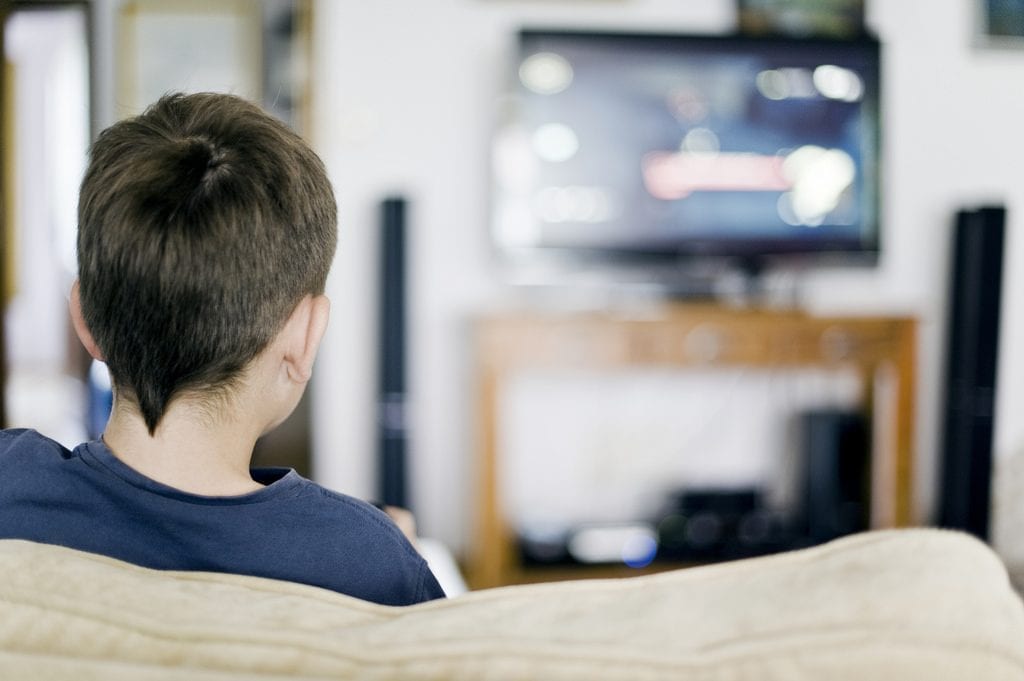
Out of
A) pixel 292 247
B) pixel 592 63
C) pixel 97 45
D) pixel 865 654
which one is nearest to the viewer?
pixel 865 654

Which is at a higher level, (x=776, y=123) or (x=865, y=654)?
(x=776, y=123)

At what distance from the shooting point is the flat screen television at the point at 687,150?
10.7 feet

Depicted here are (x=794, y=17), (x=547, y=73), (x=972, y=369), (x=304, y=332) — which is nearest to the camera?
(x=304, y=332)

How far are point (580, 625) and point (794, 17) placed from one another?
3.39m

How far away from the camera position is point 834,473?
3.36m

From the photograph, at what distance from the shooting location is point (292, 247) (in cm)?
74

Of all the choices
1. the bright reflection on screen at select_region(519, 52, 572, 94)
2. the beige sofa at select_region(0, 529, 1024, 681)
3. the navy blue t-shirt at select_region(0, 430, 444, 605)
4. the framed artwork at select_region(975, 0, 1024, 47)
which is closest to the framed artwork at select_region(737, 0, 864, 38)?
the framed artwork at select_region(975, 0, 1024, 47)

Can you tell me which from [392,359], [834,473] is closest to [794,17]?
[834,473]

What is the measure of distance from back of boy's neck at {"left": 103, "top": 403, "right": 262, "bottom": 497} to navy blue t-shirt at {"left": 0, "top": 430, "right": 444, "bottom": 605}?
0.09 ft

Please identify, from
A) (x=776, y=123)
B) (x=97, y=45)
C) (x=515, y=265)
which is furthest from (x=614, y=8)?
(x=97, y=45)

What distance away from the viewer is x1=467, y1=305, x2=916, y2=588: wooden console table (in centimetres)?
305

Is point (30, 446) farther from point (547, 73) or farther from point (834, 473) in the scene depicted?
point (834, 473)

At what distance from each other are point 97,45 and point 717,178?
2.10 meters

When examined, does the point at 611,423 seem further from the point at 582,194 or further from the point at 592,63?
the point at 592,63
